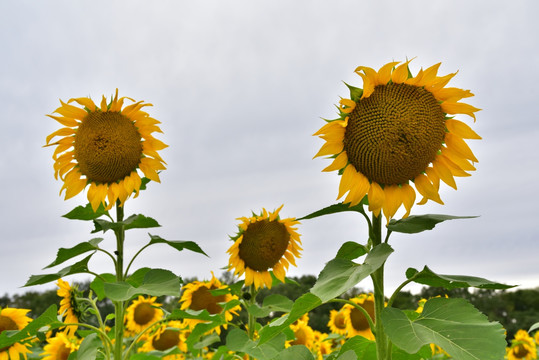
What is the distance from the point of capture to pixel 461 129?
7.80 ft

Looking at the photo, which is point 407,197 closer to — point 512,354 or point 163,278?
point 163,278

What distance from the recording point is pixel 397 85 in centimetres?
229

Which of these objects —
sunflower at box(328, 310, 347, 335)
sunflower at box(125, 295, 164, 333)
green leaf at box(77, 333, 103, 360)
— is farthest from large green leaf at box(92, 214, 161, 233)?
sunflower at box(328, 310, 347, 335)

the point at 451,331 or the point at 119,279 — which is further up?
the point at 119,279

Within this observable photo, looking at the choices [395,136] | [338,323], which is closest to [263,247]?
[395,136]

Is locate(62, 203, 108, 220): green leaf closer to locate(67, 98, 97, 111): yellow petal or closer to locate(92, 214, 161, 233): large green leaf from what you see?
locate(92, 214, 161, 233): large green leaf

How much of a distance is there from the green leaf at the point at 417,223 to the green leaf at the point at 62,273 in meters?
2.06

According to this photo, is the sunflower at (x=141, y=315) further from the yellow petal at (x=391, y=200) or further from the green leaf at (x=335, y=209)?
the yellow petal at (x=391, y=200)

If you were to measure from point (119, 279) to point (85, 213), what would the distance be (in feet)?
1.68

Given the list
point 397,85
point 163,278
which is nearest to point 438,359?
point 163,278

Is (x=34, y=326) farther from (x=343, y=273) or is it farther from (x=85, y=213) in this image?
(x=343, y=273)

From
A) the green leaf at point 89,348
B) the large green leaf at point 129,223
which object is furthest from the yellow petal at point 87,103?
the green leaf at point 89,348

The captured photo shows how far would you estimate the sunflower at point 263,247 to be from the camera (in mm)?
4586

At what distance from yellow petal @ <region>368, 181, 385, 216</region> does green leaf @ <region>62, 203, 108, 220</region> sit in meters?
1.98
